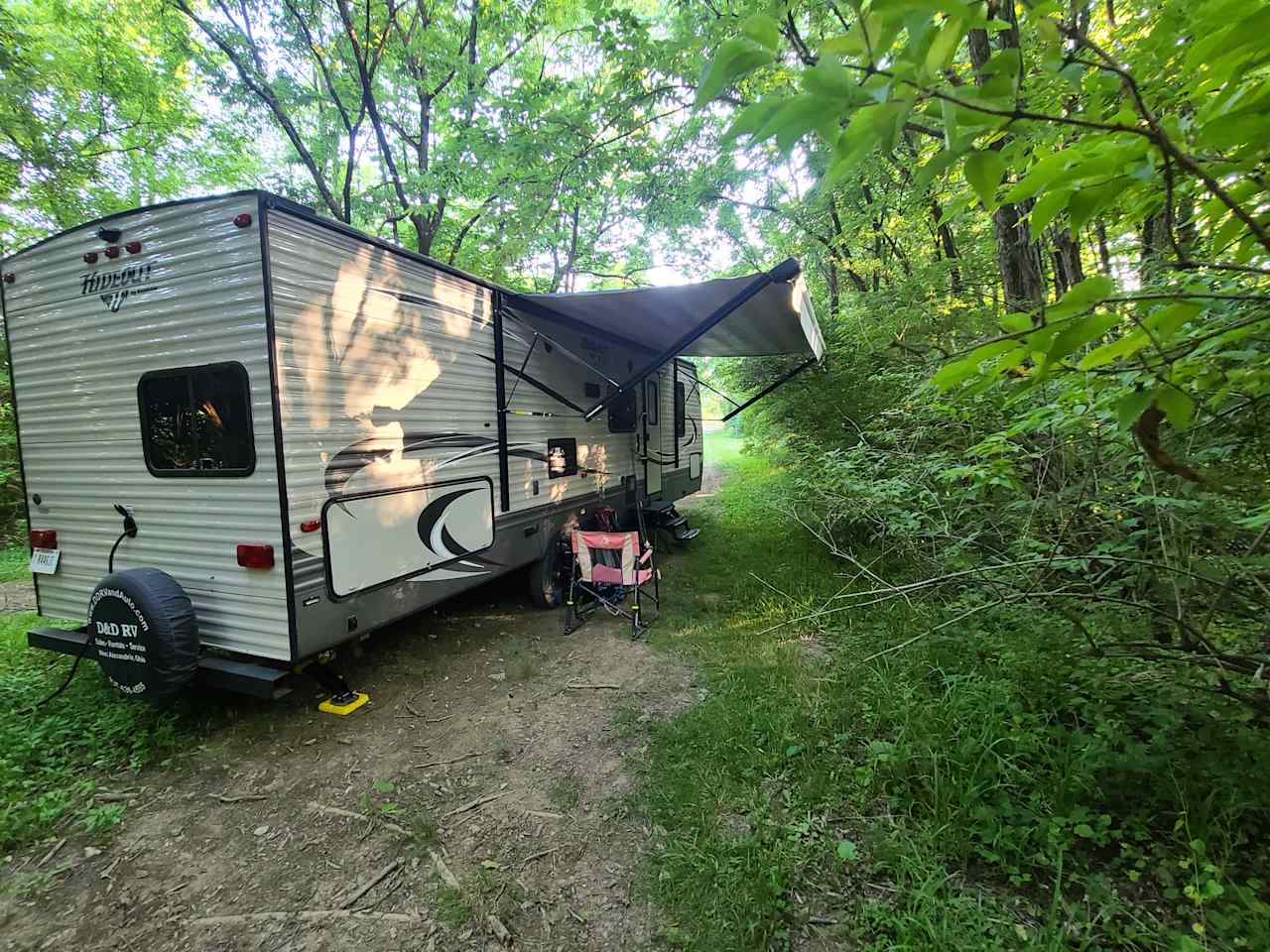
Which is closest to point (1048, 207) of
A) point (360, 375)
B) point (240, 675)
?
point (360, 375)

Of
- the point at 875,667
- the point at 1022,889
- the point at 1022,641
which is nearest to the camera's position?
A: the point at 1022,889

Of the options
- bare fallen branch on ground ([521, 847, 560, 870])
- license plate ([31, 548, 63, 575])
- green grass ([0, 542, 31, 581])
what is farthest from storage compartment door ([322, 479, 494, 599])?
green grass ([0, 542, 31, 581])

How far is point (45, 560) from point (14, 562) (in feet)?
18.4

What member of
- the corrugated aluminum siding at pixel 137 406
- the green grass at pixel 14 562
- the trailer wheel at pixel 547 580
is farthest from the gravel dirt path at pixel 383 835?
the green grass at pixel 14 562

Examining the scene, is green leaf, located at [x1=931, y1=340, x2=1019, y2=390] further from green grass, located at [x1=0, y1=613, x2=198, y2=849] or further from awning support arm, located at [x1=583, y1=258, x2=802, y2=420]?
green grass, located at [x1=0, y1=613, x2=198, y2=849]

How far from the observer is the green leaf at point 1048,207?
101 cm

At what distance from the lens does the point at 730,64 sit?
0.82m

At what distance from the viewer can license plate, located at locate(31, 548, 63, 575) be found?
362cm

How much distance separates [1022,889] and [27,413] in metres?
6.13

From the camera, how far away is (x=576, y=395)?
595 centimetres

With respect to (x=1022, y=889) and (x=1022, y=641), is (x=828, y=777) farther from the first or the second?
(x=1022, y=641)

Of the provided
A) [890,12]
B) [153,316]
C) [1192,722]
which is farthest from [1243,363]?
[153,316]

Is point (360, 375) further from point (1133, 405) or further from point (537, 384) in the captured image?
point (1133, 405)

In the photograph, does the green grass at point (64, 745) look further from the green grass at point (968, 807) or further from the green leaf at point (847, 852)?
the green leaf at point (847, 852)
